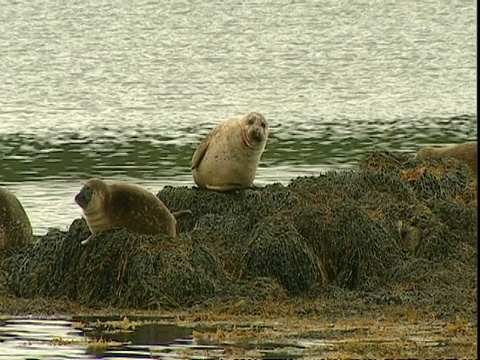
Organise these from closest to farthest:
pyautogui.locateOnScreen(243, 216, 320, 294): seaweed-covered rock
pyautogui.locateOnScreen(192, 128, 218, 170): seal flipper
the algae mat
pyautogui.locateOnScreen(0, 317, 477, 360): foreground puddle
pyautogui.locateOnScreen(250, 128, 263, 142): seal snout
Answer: pyautogui.locateOnScreen(0, 317, 477, 360): foreground puddle
the algae mat
pyautogui.locateOnScreen(243, 216, 320, 294): seaweed-covered rock
pyautogui.locateOnScreen(250, 128, 263, 142): seal snout
pyautogui.locateOnScreen(192, 128, 218, 170): seal flipper

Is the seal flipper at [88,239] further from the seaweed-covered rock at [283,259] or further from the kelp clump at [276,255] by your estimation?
the seaweed-covered rock at [283,259]

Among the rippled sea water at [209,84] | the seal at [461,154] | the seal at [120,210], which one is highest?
the seal at [120,210]

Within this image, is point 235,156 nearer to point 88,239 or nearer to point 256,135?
point 256,135

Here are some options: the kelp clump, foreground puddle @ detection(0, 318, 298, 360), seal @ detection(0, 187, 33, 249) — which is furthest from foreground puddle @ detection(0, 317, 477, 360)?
seal @ detection(0, 187, 33, 249)

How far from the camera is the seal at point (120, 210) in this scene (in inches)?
500

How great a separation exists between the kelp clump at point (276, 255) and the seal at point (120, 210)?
0.16m

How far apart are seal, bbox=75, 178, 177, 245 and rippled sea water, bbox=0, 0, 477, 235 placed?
11.5ft

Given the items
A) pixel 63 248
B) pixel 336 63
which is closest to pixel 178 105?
pixel 336 63

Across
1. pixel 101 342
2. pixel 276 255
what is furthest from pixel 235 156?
pixel 101 342

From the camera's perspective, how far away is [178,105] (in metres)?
30.8

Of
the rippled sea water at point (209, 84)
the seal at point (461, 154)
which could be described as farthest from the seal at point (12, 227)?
the seal at point (461, 154)

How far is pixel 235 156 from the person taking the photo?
14.6 m

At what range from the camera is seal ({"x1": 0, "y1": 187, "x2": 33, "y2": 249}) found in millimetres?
14023

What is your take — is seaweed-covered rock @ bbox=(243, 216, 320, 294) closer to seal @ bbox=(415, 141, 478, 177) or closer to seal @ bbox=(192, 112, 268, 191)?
seal @ bbox=(192, 112, 268, 191)
